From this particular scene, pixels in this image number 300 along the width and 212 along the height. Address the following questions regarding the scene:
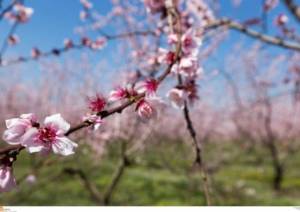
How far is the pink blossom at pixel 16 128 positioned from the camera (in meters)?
1.06

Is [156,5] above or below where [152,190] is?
below

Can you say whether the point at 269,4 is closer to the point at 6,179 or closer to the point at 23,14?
the point at 23,14

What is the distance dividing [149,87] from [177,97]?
200 mm

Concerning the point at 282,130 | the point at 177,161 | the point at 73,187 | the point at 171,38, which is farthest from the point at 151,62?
the point at 282,130

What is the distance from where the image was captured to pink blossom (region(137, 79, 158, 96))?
1.28 m

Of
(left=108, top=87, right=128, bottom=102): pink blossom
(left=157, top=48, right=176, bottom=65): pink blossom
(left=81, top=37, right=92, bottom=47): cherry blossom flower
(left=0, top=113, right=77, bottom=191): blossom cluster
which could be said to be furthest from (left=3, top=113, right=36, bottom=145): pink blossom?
(left=81, top=37, right=92, bottom=47): cherry blossom flower

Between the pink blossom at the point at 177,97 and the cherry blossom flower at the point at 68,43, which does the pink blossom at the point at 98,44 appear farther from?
the pink blossom at the point at 177,97

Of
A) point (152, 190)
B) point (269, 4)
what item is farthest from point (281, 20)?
point (152, 190)

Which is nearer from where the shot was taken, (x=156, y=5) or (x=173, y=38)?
(x=173, y=38)

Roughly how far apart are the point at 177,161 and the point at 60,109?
5395mm

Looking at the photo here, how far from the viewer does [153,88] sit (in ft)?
4.26

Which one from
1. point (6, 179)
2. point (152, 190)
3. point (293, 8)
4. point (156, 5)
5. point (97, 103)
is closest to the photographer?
point (6, 179)

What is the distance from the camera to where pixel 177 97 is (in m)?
1.48

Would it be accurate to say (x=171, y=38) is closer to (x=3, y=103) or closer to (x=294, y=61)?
(x=294, y=61)
